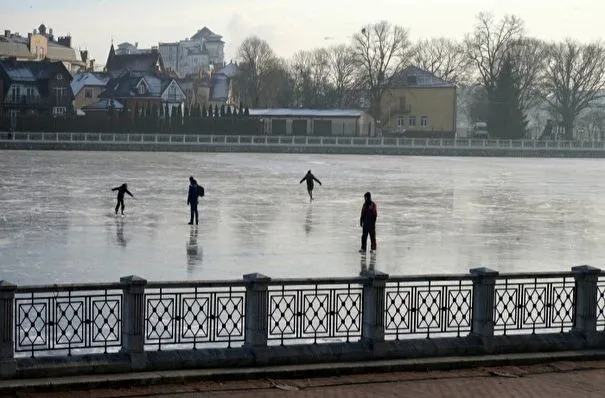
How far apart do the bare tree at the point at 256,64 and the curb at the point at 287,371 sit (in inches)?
5868

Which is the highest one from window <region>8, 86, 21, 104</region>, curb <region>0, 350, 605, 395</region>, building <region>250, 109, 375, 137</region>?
window <region>8, 86, 21, 104</region>

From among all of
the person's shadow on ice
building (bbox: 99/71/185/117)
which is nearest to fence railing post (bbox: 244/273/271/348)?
the person's shadow on ice

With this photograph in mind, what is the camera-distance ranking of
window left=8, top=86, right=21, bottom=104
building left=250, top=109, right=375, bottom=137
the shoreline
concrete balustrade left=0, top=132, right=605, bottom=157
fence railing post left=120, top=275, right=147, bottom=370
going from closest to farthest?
fence railing post left=120, top=275, right=147, bottom=370 → the shoreline → concrete balustrade left=0, top=132, right=605, bottom=157 → building left=250, top=109, right=375, bottom=137 → window left=8, top=86, right=21, bottom=104

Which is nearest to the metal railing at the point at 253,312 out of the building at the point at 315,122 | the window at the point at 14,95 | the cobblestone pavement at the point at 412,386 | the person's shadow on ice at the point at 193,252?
the cobblestone pavement at the point at 412,386

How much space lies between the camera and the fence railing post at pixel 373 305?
14.8m

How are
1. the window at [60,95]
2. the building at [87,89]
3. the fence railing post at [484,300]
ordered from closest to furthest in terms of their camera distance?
1. the fence railing post at [484,300]
2. the window at [60,95]
3. the building at [87,89]

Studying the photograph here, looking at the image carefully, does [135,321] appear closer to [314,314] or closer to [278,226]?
[314,314]

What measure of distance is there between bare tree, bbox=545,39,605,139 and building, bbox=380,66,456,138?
42.3 feet

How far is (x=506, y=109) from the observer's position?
12662 centimetres

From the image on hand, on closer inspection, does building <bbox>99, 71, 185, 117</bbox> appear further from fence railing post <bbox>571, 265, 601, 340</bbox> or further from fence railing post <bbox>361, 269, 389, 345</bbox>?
fence railing post <bbox>361, 269, 389, 345</bbox>

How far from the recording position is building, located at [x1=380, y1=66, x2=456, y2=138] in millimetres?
136250

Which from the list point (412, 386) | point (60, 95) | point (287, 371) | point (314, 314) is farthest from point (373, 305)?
point (60, 95)

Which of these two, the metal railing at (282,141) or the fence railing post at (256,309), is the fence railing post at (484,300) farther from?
the metal railing at (282,141)

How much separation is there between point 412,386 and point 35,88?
428 feet
